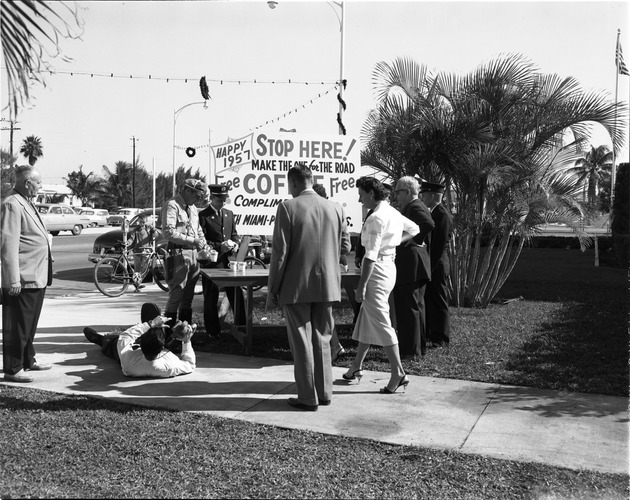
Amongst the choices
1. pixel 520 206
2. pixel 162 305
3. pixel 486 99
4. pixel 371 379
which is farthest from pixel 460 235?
pixel 371 379

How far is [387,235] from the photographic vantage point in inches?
230

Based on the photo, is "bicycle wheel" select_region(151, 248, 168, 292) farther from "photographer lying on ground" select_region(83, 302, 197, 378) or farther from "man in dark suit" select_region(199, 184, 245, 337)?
"photographer lying on ground" select_region(83, 302, 197, 378)

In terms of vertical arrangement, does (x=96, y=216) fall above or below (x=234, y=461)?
above

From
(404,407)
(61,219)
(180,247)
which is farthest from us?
(61,219)

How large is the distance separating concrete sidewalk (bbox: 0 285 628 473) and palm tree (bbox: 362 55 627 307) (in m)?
5.46

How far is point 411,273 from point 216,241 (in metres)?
2.64

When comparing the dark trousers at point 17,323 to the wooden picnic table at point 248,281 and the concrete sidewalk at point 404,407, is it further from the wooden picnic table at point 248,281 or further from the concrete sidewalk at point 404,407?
the wooden picnic table at point 248,281

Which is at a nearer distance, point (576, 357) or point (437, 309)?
point (576, 357)

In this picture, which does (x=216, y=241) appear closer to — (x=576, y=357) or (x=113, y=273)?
(x=576, y=357)

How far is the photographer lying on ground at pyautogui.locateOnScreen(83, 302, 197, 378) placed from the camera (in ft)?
20.1

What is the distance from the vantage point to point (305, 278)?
532cm

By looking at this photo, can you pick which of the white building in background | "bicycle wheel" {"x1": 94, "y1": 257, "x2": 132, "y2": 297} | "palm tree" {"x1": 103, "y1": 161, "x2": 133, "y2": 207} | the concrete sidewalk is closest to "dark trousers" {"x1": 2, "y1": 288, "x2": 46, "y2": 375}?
the concrete sidewalk

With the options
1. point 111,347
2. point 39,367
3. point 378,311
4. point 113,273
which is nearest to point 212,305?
point 111,347

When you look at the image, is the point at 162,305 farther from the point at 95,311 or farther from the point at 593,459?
the point at 593,459
